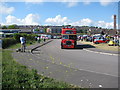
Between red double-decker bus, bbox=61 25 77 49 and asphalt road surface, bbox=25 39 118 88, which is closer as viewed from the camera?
asphalt road surface, bbox=25 39 118 88

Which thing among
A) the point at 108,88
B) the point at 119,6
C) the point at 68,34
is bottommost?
the point at 108,88

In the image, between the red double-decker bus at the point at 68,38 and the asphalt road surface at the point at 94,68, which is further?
the red double-decker bus at the point at 68,38

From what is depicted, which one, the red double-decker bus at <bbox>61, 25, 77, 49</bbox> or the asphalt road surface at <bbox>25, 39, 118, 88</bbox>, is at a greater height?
the red double-decker bus at <bbox>61, 25, 77, 49</bbox>

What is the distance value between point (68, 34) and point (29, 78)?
74.9 ft

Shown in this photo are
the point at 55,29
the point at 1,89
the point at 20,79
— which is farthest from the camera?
the point at 55,29

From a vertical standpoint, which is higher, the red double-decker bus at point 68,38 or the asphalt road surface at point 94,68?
the red double-decker bus at point 68,38

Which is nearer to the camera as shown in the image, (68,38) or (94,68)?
(94,68)

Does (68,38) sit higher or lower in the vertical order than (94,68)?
higher

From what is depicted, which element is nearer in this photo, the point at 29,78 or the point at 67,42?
the point at 29,78

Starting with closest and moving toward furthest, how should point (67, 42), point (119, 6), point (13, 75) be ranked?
point (13, 75) < point (119, 6) < point (67, 42)

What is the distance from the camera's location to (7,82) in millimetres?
6336

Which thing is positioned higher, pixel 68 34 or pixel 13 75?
pixel 68 34

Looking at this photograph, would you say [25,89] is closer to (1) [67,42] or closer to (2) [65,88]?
(2) [65,88]

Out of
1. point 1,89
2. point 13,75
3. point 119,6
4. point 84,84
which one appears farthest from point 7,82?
point 119,6
